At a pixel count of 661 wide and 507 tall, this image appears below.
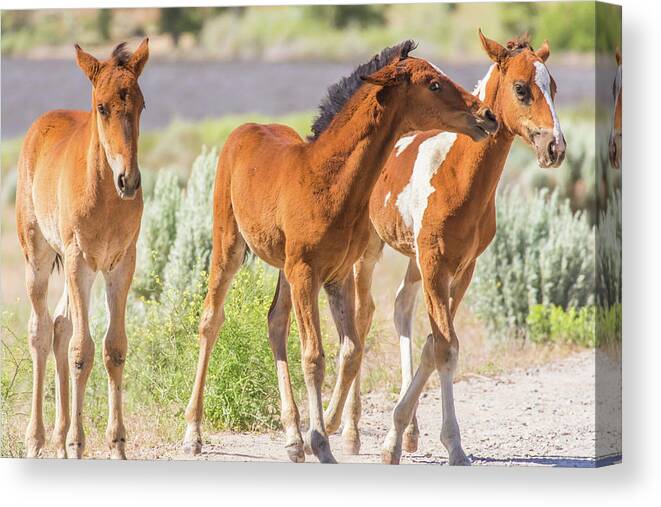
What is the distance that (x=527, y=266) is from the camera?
38.3 feet

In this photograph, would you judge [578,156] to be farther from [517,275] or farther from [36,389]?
[36,389]

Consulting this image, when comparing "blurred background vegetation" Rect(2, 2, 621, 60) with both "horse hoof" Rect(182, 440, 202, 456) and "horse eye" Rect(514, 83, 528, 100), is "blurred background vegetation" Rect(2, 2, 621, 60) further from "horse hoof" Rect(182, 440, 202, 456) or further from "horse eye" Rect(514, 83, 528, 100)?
"horse hoof" Rect(182, 440, 202, 456)

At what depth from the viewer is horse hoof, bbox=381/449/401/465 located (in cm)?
838

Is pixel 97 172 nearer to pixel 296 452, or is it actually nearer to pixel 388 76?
pixel 388 76

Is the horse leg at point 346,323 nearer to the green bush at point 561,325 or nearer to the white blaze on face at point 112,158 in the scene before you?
the white blaze on face at point 112,158

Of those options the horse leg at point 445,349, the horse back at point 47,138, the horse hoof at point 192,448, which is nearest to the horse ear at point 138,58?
the horse back at point 47,138

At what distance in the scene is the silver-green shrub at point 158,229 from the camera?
10.7 meters

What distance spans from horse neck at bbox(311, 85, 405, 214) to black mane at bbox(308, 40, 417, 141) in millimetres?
67

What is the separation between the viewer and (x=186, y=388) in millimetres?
9305

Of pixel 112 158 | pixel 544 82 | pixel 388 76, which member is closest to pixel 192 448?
pixel 112 158

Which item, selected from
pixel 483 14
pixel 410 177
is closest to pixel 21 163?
pixel 410 177

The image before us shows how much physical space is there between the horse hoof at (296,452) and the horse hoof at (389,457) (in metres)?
0.48

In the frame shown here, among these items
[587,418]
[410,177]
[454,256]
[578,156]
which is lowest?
[587,418]

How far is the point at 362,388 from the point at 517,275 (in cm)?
210
